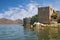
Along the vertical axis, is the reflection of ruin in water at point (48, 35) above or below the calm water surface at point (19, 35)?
above

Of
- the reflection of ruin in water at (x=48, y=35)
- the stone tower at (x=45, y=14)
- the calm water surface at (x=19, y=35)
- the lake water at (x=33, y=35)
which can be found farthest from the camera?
the stone tower at (x=45, y=14)

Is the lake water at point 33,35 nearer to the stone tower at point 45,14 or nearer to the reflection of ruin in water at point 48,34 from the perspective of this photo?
the reflection of ruin in water at point 48,34

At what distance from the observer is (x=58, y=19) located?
61156 millimetres

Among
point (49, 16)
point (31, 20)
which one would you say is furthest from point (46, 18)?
point (31, 20)

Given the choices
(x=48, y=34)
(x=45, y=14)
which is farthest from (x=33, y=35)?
(x=45, y=14)

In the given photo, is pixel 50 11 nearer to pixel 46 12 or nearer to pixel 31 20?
pixel 46 12

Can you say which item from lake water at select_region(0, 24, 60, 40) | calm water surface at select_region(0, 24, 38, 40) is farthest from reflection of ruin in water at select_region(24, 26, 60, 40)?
calm water surface at select_region(0, 24, 38, 40)

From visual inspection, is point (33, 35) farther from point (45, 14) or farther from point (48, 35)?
point (45, 14)

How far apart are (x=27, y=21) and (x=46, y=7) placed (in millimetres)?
18538

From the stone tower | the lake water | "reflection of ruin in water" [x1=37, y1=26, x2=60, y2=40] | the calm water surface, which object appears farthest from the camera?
the stone tower

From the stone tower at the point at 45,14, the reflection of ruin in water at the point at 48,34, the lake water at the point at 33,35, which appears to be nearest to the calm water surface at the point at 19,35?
the lake water at the point at 33,35

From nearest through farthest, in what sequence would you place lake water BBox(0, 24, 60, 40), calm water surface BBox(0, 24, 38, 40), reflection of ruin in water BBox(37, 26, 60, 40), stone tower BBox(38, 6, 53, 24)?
reflection of ruin in water BBox(37, 26, 60, 40) < lake water BBox(0, 24, 60, 40) < calm water surface BBox(0, 24, 38, 40) < stone tower BBox(38, 6, 53, 24)

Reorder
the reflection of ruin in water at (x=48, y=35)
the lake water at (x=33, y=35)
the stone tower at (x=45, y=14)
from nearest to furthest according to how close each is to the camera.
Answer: the reflection of ruin in water at (x=48, y=35) → the lake water at (x=33, y=35) → the stone tower at (x=45, y=14)

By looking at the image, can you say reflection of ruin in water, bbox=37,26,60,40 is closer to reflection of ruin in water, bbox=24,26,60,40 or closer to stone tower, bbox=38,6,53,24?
reflection of ruin in water, bbox=24,26,60,40
